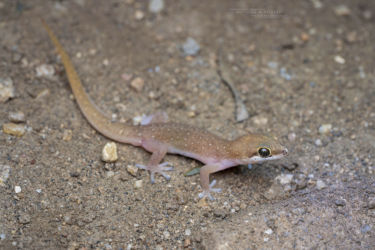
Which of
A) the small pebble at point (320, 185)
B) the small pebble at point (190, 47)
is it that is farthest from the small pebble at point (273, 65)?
the small pebble at point (320, 185)

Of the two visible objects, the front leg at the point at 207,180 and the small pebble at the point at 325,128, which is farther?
the small pebble at the point at 325,128

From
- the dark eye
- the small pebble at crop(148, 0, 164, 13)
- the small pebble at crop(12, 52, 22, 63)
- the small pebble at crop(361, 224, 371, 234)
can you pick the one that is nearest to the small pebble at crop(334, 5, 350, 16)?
the small pebble at crop(148, 0, 164, 13)

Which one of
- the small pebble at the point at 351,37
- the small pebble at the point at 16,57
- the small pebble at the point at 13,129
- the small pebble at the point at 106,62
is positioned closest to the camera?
the small pebble at the point at 13,129

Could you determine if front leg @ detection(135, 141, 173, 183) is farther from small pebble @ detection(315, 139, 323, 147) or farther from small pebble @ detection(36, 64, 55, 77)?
small pebble @ detection(315, 139, 323, 147)

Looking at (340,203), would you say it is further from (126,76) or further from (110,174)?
(126,76)

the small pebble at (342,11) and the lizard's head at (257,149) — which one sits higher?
the small pebble at (342,11)

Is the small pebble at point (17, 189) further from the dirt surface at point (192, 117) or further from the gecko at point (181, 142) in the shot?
the gecko at point (181, 142)

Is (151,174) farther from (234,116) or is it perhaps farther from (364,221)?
(364,221)

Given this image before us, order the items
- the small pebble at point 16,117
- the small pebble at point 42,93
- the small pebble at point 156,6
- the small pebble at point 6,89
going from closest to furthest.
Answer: the small pebble at point 16,117, the small pebble at point 6,89, the small pebble at point 42,93, the small pebble at point 156,6
